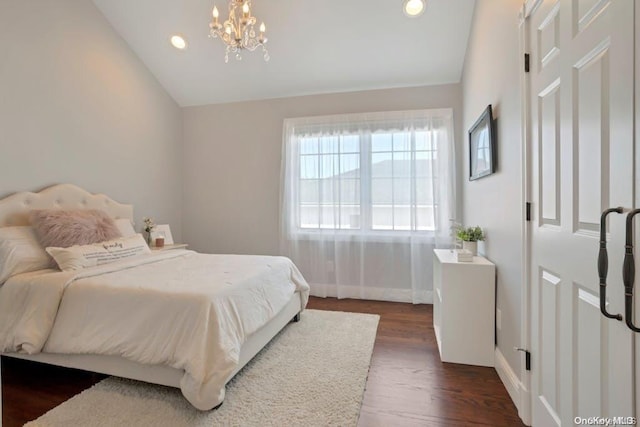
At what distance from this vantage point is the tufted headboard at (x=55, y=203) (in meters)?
2.49

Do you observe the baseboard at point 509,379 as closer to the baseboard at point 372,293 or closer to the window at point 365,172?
the baseboard at point 372,293

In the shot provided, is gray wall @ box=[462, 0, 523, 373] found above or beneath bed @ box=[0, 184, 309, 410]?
above

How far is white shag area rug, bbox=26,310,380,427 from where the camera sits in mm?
1654

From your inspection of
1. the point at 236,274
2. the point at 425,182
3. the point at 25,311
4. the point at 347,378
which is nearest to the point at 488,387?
the point at 347,378

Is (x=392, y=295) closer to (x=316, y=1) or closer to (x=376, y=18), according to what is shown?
(x=376, y=18)

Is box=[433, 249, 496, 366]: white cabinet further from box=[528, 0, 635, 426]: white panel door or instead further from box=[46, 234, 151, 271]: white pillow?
box=[46, 234, 151, 271]: white pillow

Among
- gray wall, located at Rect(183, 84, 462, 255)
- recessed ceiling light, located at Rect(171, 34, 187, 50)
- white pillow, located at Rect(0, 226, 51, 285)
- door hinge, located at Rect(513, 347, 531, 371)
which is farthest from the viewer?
gray wall, located at Rect(183, 84, 462, 255)

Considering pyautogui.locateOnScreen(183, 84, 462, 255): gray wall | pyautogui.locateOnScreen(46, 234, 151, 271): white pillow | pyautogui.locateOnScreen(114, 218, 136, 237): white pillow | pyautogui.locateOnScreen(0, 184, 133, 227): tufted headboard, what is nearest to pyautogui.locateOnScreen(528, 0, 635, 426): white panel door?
pyautogui.locateOnScreen(183, 84, 462, 255): gray wall

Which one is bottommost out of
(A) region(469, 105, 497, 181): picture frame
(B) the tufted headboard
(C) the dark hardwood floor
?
(C) the dark hardwood floor

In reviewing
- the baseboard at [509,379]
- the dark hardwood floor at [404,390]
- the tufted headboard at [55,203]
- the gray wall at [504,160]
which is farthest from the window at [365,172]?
the tufted headboard at [55,203]

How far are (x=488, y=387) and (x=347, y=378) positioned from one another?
2.91ft

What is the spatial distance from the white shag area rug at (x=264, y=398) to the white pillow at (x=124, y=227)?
1630 millimetres

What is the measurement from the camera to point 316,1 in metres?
2.89

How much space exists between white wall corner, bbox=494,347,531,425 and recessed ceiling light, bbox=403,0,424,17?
9.48 feet
